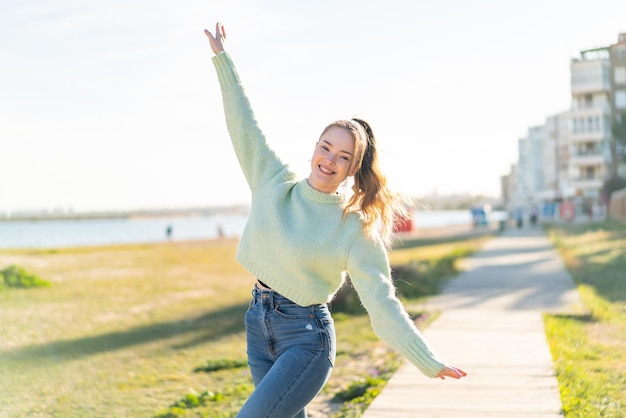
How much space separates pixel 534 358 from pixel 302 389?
13.2 ft

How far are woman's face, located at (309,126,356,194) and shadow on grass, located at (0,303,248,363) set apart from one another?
248 inches

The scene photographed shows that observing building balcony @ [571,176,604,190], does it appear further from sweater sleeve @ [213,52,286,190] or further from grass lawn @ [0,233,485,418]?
sweater sleeve @ [213,52,286,190]

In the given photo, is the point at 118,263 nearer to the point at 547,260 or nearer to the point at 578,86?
the point at 547,260

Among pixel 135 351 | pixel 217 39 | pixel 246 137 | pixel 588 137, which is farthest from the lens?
pixel 588 137

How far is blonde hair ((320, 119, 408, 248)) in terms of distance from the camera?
10.9ft

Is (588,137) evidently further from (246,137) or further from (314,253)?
(314,253)

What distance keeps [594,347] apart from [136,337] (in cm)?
560

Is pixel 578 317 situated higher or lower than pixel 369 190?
lower

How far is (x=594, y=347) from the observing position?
25.0ft

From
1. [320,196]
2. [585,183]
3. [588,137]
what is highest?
[320,196]

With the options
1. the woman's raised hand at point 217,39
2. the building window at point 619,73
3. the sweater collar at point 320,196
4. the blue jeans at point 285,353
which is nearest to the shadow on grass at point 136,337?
Answer: the woman's raised hand at point 217,39

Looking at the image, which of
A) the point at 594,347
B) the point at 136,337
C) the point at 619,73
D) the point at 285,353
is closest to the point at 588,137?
the point at 619,73

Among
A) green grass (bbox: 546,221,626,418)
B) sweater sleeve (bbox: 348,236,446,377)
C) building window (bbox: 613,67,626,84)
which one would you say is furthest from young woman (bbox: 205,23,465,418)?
building window (bbox: 613,67,626,84)

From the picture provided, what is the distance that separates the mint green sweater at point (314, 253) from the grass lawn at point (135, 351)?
9.22 ft
